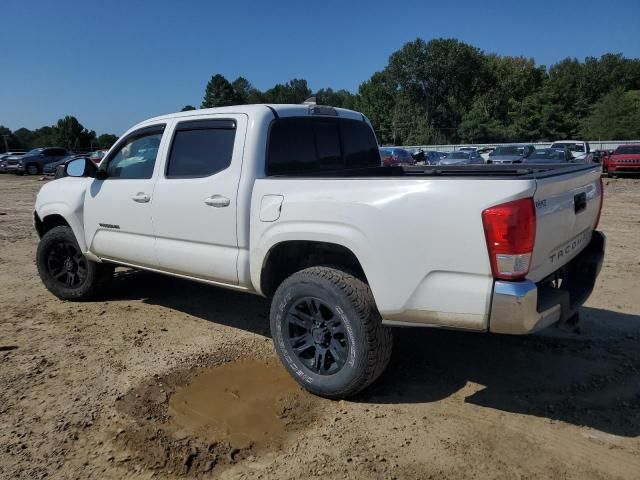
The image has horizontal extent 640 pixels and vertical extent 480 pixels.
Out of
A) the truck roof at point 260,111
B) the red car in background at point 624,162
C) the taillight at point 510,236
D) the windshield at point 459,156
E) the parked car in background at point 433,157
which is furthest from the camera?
the parked car in background at point 433,157

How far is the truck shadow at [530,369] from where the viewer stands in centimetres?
334

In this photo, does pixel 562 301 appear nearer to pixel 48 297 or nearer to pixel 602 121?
pixel 48 297

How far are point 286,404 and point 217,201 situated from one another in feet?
5.11

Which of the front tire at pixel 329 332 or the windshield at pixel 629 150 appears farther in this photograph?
the windshield at pixel 629 150

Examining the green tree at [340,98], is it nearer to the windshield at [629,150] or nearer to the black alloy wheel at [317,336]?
the windshield at [629,150]

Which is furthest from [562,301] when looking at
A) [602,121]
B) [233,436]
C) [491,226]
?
[602,121]

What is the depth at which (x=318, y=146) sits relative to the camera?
4.36 m

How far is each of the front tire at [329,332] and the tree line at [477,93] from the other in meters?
69.6

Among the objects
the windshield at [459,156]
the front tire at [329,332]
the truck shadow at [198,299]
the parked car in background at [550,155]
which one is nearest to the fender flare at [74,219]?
the truck shadow at [198,299]

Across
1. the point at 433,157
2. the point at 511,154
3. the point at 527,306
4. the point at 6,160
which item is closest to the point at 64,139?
the point at 6,160

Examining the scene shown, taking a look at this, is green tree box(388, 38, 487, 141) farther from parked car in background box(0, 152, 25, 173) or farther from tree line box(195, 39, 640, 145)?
parked car in background box(0, 152, 25, 173)

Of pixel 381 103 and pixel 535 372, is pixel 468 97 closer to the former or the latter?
pixel 381 103

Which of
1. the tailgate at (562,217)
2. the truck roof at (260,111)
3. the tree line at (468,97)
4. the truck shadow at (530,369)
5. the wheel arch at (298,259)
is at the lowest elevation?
the truck shadow at (530,369)

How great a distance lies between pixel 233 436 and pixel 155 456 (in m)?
0.45
